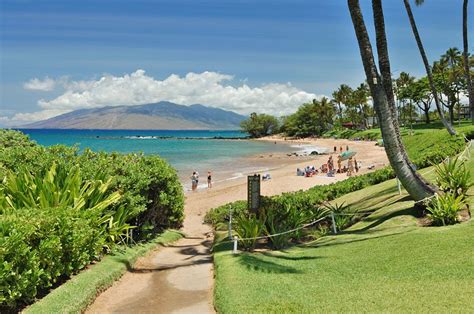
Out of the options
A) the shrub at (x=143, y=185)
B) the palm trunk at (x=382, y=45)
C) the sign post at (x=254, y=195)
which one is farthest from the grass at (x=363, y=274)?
the palm trunk at (x=382, y=45)

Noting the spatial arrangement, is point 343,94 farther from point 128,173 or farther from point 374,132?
point 128,173

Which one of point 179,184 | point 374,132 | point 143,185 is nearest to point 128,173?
point 143,185

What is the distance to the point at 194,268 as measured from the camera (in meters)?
10.1

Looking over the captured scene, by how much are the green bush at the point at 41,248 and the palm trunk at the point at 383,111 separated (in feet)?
22.0

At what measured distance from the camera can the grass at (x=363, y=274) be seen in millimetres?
6062

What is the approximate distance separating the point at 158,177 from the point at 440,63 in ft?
241

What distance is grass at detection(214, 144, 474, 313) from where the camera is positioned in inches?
239

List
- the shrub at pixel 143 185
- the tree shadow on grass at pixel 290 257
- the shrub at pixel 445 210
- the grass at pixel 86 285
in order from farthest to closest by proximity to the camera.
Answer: the shrub at pixel 143 185 → the shrub at pixel 445 210 → the tree shadow on grass at pixel 290 257 → the grass at pixel 86 285

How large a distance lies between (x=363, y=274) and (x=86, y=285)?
473 centimetres

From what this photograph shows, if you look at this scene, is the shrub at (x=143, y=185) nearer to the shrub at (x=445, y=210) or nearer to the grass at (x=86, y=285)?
the grass at (x=86, y=285)

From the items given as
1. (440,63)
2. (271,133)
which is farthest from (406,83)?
(271,133)

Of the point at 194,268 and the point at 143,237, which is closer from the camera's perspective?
the point at 194,268

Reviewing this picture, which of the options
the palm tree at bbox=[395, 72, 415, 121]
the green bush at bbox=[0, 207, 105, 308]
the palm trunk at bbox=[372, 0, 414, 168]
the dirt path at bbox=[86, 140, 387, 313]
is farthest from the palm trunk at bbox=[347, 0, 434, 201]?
the palm tree at bbox=[395, 72, 415, 121]

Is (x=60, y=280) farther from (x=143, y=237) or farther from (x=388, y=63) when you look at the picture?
(x=388, y=63)
